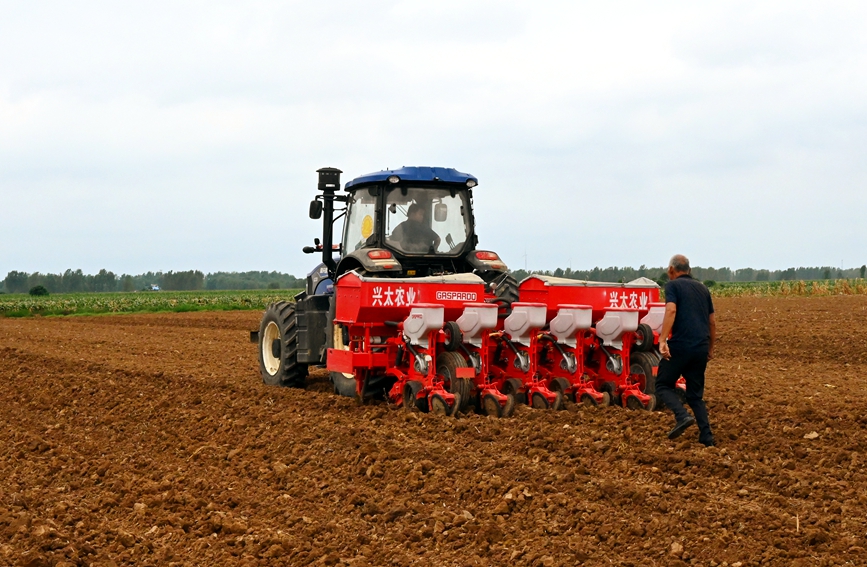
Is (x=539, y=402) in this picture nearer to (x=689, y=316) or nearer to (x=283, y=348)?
(x=689, y=316)

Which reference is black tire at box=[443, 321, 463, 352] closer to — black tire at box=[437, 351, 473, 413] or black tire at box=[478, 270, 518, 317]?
black tire at box=[437, 351, 473, 413]

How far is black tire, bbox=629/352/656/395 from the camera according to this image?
837cm

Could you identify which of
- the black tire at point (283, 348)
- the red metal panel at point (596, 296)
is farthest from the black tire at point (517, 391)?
the black tire at point (283, 348)

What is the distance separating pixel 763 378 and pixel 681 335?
5.08 metres

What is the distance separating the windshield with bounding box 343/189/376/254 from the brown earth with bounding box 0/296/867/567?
1664 millimetres

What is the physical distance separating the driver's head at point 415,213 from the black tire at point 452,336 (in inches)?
72.2

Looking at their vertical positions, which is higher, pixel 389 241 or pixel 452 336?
pixel 389 241

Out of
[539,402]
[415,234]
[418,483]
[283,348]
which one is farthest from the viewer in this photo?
[283,348]

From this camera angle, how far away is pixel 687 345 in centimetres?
686

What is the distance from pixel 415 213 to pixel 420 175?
1.29ft

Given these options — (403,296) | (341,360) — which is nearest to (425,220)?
(403,296)

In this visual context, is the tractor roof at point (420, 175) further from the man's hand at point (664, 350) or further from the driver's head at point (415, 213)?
the man's hand at point (664, 350)

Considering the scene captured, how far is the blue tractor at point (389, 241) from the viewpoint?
9.45 meters

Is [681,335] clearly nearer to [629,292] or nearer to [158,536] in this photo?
[629,292]
